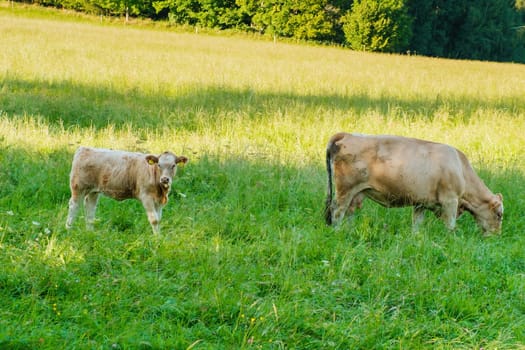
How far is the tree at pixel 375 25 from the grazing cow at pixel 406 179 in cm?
4864

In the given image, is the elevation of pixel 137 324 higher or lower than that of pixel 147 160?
lower

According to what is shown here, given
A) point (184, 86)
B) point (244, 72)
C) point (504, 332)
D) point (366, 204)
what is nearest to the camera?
point (504, 332)

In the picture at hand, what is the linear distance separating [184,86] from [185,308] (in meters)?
11.4

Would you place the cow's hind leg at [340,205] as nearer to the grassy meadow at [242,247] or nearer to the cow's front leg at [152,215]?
the grassy meadow at [242,247]

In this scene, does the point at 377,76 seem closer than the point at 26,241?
No

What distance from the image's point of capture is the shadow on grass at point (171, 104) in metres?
11.9

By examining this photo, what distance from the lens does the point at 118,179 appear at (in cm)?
635

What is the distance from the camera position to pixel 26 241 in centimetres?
559

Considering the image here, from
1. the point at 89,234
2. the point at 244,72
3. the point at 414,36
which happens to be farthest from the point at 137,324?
the point at 414,36

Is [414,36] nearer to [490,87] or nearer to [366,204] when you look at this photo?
[490,87]

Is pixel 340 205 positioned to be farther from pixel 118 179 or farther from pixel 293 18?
pixel 293 18

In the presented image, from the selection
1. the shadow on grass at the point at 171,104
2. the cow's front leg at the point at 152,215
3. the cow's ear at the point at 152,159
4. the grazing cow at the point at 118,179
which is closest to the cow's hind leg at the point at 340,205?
the grazing cow at the point at 118,179

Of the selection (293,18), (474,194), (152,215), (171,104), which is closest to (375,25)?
(293,18)

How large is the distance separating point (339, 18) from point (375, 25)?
22.9 feet
